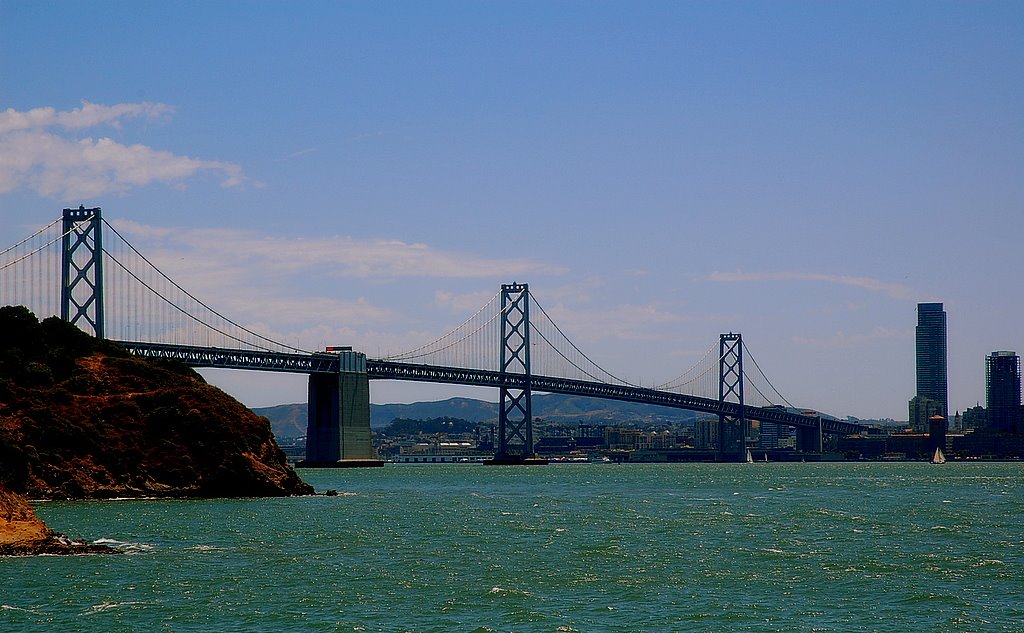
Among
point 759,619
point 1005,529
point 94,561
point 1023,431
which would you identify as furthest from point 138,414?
point 1023,431

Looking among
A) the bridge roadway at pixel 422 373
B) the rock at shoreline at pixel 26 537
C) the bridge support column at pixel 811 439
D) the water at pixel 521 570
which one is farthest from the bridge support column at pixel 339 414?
the bridge support column at pixel 811 439

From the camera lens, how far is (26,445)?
47031 mm

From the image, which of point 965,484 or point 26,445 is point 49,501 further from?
point 965,484

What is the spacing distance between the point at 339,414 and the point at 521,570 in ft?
240

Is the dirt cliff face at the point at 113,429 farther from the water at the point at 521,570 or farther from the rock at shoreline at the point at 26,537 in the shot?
the rock at shoreline at the point at 26,537

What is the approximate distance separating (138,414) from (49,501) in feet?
20.3

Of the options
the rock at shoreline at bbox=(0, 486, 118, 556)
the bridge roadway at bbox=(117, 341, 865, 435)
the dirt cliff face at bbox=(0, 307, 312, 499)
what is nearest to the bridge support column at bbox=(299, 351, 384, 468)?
the bridge roadway at bbox=(117, 341, 865, 435)

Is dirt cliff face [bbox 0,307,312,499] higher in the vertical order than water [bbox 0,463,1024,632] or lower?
higher

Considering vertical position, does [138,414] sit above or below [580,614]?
above

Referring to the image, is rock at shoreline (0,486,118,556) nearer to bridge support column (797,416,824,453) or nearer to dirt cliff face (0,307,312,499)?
dirt cliff face (0,307,312,499)

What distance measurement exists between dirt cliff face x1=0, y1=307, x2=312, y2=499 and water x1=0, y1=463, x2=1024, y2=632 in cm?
209

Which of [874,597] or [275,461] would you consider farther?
[275,461]

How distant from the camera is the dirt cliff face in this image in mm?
47969

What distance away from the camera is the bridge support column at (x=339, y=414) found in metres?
101
